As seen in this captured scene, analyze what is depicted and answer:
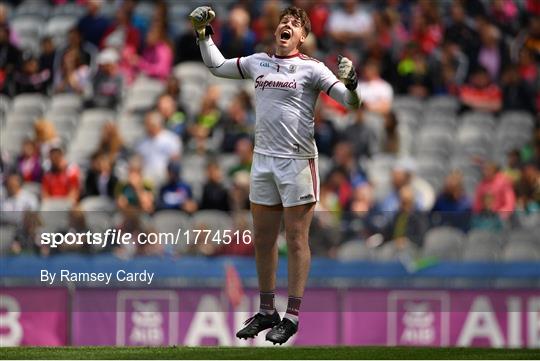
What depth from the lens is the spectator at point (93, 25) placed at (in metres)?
21.5

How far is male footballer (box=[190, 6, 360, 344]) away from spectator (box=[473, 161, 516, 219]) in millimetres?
6164

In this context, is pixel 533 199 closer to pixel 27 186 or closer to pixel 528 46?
pixel 528 46

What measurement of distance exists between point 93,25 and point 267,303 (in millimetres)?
10867

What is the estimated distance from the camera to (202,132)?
1902 cm

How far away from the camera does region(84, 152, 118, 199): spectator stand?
57.7 feet

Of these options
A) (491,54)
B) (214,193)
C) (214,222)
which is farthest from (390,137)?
(214,222)

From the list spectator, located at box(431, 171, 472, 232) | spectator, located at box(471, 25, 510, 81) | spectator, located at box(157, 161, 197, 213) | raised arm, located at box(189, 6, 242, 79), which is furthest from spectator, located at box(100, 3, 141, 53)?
raised arm, located at box(189, 6, 242, 79)

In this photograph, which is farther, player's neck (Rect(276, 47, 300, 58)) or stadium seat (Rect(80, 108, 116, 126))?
stadium seat (Rect(80, 108, 116, 126))

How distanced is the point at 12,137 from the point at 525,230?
7.48m

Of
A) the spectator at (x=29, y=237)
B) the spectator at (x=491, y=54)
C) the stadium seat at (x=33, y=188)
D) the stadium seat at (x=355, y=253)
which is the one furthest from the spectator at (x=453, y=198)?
the stadium seat at (x=33, y=188)

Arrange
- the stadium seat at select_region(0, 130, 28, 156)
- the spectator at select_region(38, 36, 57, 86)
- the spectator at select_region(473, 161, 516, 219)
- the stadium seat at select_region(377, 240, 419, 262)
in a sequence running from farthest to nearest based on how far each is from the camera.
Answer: the spectator at select_region(38, 36, 57, 86) → the stadium seat at select_region(0, 130, 28, 156) → the spectator at select_region(473, 161, 516, 219) → the stadium seat at select_region(377, 240, 419, 262)

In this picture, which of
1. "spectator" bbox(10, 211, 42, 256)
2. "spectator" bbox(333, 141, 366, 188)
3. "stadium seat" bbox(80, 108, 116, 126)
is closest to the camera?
"spectator" bbox(10, 211, 42, 256)

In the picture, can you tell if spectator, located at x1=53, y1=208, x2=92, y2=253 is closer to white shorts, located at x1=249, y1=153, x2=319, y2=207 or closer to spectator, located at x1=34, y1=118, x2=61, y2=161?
spectator, located at x1=34, y1=118, x2=61, y2=161

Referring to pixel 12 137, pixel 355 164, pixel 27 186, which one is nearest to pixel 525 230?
pixel 355 164
